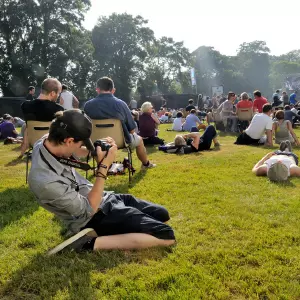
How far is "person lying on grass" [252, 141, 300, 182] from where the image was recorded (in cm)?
498

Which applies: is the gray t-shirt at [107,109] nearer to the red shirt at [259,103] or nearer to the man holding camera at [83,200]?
the man holding camera at [83,200]

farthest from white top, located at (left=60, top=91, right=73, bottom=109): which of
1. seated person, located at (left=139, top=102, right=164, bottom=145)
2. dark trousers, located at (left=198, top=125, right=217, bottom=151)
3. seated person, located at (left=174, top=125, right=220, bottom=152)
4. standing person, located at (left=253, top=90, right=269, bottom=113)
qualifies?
standing person, located at (left=253, top=90, right=269, bottom=113)

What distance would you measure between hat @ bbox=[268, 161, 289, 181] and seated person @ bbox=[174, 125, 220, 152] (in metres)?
3.36

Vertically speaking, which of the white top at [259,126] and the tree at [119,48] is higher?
the tree at [119,48]

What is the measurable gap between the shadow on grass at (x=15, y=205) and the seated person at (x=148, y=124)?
482cm

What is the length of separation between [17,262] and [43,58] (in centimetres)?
3349

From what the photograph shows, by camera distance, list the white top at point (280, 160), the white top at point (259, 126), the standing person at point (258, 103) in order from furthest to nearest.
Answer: the standing person at point (258, 103), the white top at point (259, 126), the white top at point (280, 160)

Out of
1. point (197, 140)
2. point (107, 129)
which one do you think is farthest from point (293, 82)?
point (107, 129)

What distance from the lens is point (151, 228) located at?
113 inches

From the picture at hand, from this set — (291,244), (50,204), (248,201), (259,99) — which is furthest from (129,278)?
(259,99)

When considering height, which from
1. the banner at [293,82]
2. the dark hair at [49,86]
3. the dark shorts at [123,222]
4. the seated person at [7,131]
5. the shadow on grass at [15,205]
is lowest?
the seated person at [7,131]

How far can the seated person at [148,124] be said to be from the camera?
9266 mm

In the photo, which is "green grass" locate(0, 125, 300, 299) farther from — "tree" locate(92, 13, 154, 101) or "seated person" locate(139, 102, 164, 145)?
"tree" locate(92, 13, 154, 101)

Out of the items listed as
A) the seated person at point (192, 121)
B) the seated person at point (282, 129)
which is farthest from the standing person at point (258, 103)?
the seated person at point (282, 129)
